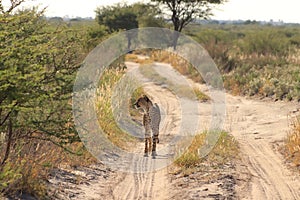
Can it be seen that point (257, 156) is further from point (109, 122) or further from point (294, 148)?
point (109, 122)

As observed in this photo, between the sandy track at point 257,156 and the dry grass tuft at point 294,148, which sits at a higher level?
the dry grass tuft at point 294,148

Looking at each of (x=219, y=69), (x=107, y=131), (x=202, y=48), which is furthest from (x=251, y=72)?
(x=107, y=131)

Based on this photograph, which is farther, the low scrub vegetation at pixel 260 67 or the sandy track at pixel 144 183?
the low scrub vegetation at pixel 260 67

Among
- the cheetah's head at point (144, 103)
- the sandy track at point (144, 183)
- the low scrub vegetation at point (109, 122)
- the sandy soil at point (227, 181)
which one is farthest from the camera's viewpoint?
the low scrub vegetation at point (109, 122)

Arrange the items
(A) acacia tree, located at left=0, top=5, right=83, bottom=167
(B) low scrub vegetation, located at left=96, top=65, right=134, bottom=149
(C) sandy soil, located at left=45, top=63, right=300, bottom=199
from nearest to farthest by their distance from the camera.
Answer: (A) acacia tree, located at left=0, top=5, right=83, bottom=167 → (C) sandy soil, located at left=45, top=63, right=300, bottom=199 → (B) low scrub vegetation, located at left=96, top=65, right=134, bottom=149

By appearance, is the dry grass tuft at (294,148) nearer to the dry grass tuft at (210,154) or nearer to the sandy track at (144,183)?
the dry grass tuft at (210,154)

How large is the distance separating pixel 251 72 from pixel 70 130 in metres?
14.9

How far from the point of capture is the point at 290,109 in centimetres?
1375

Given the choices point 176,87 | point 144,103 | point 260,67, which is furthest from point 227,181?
point 260,67

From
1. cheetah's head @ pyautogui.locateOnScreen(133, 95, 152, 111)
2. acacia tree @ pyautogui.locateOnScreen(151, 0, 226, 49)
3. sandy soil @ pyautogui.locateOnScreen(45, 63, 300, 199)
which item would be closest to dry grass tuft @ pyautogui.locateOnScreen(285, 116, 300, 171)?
sandy soil @ pyautogui.locateOnScreen(45, 63, 300, 199)

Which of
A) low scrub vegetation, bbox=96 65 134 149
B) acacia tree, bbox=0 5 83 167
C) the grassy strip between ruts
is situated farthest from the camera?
the grassy strip between ruts

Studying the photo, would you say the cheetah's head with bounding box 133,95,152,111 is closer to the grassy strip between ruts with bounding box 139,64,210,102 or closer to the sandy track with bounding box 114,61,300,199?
the sandy track with bounding box 114,61,300,199

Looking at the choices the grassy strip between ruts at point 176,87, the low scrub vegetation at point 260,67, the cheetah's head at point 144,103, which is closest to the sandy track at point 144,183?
the cheetah's head at point 144,103

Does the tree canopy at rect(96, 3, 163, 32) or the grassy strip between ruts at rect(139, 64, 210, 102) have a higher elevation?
the tree canopy at rect(96, 3, 163, 32)
